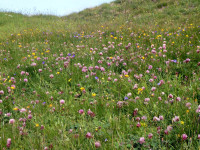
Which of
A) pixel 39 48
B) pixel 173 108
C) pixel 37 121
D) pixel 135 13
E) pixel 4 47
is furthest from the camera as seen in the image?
A: pixel 135 13

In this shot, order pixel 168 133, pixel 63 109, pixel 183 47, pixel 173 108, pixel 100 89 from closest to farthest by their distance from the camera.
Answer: pixel 168 133 < pixel 173 108 < pixel 63 109 < pixel 100 89 < pixel 183 47

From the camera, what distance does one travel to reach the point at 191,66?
3980mm

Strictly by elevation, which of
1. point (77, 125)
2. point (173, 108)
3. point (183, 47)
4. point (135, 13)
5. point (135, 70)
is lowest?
point (77, 125)

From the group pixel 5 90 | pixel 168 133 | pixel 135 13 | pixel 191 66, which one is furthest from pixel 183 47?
pixel 135 13

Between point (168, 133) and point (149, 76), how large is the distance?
5.74 feet

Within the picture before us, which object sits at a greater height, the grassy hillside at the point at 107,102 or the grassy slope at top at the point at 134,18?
the grassy slope at top at the point at 134,18

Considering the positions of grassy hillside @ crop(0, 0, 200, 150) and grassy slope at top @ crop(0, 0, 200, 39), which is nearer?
grassy hillside @ crop(0, 0, 200, 150)

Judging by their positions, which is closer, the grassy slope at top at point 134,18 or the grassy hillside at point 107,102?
the grassy hillside at point 107,102

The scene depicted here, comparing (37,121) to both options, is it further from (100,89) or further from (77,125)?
(100,89)

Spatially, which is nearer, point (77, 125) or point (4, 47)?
point (77, 125)

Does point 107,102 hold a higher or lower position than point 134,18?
lower

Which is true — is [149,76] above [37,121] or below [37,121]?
above

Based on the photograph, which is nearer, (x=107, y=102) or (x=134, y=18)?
(x=107, y=102)

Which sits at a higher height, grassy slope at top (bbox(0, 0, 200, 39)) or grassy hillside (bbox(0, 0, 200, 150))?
grassy slope at top (bbox(0, 0, 200, 39))
